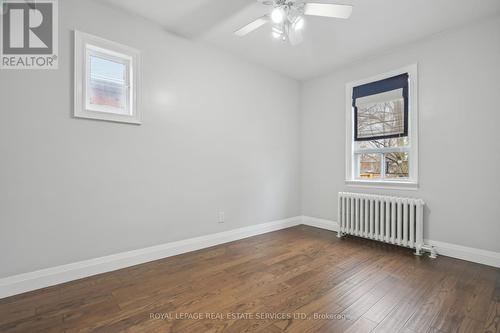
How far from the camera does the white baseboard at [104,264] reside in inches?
76.1

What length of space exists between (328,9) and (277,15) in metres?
0.40

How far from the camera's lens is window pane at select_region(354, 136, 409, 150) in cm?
320

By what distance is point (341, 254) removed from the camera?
285 cm

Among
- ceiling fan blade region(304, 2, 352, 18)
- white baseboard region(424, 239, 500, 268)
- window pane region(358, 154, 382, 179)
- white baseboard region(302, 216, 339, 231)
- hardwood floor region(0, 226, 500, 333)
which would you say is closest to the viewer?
hardwood floor region(0, 226, 500, 333)

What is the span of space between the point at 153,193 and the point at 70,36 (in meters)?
1.69

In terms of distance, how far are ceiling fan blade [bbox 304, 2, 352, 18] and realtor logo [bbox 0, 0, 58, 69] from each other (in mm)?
2250

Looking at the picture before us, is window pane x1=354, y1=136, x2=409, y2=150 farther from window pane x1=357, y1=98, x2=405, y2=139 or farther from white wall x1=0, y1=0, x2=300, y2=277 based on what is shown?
white wall x1=0, y1=0, x2=300, y2=277

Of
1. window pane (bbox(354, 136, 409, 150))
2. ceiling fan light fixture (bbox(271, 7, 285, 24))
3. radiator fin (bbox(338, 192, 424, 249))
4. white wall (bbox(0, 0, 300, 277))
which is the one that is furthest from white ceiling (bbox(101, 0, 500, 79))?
radiator fin (bbox(338, 192, 424, 249))

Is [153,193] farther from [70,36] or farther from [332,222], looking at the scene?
[332,222]

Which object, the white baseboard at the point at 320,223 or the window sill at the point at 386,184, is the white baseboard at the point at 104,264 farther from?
the window sill at the point at 386,184

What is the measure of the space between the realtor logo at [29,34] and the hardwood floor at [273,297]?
1.97 metres

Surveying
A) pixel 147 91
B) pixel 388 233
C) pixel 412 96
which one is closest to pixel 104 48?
pixel 147 91

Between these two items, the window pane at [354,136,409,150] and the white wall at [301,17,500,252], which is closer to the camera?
the white wall at [301,17,500,252]

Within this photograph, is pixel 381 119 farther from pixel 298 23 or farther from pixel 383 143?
pixel 298 23
